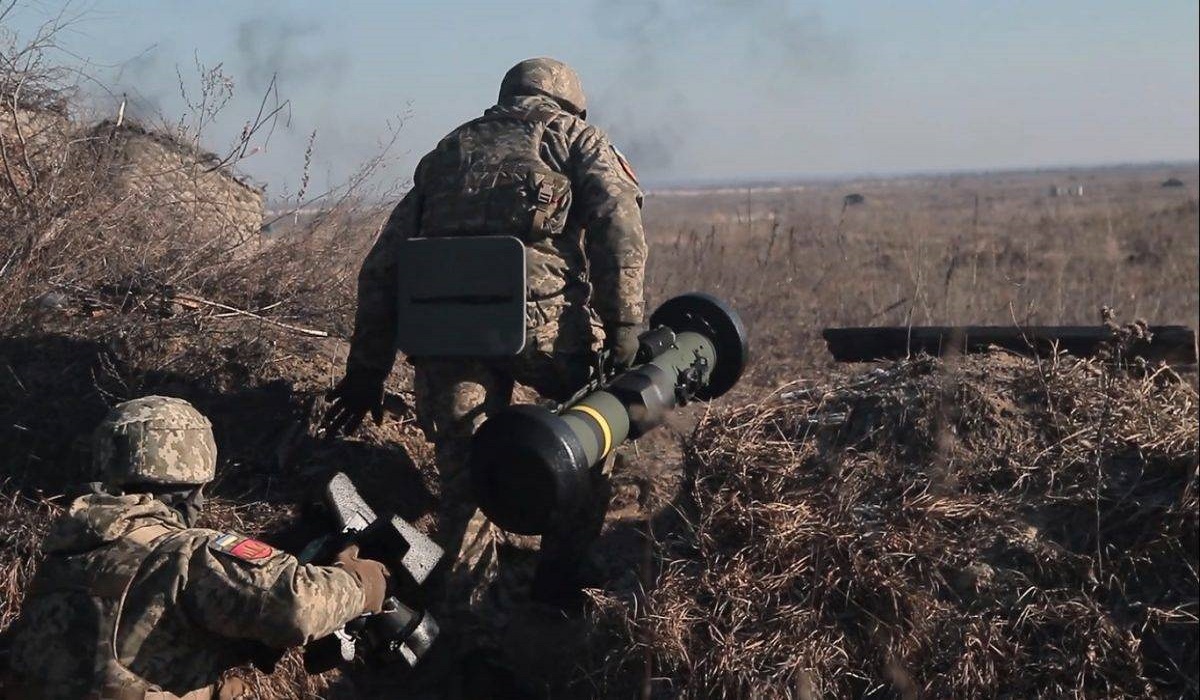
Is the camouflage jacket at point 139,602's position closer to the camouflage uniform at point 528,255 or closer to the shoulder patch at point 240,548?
the shoulder patch at point 240,548

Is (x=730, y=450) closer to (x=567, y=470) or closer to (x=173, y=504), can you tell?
(x=567, y=470)

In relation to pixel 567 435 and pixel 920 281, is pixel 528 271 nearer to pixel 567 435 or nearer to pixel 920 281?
pixel 567 435

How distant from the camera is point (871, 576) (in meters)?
4.16

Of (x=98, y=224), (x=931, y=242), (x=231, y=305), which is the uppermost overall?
(x=98, y=224)

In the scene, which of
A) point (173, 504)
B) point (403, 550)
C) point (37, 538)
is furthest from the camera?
point (37, 538)

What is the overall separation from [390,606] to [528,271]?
1526 millimetres

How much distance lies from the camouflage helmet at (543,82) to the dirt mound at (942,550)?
148 centimetres

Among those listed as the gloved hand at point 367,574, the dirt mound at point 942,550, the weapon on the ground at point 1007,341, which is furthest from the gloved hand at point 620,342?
the gloved hand at point 367,574

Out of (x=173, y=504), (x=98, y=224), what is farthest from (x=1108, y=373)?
(x=98, y=224)

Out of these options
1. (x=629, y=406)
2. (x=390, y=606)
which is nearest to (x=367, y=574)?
(x=390, y=606)

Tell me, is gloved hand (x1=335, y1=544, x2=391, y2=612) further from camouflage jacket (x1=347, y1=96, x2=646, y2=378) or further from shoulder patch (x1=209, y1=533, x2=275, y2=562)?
camouflage jacket (x1=347, y1=96, x2=646, y2=378)

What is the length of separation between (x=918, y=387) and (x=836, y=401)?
1.06 feet

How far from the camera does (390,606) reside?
12.5 ft

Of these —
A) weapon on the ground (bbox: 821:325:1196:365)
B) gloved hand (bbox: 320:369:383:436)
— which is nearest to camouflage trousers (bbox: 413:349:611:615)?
gloved hand (bbox: 320:369:383:436)
